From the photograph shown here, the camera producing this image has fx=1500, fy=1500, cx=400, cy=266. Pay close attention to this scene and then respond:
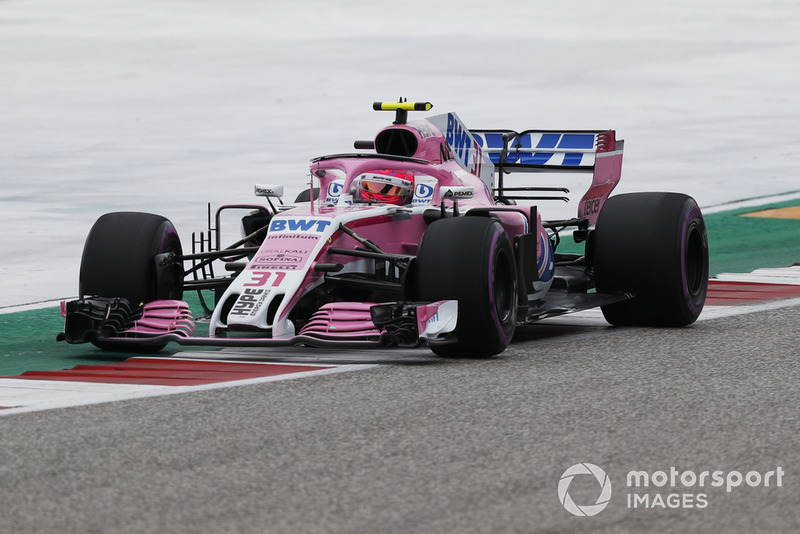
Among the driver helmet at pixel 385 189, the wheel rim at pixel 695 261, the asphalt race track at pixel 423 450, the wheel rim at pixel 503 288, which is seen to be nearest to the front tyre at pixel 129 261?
the driver helmet at pixel 385 189

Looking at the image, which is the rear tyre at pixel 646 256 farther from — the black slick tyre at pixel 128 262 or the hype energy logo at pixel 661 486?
the hype energy logo at pixel 661 486

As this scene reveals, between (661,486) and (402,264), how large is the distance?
12.0 ft

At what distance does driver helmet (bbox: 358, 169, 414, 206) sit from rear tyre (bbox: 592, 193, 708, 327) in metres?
1.38

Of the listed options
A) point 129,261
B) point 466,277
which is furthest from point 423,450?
point 129,261

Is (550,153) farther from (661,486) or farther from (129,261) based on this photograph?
(661,486)

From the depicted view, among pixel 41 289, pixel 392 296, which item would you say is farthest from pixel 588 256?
pixel 41 289

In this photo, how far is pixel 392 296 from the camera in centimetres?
952

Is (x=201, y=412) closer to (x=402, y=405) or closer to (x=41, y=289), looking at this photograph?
(x=402, y=405)

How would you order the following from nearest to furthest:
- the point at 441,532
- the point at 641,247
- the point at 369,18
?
the point at 441,532
the point at 641,247
the point at 369,18

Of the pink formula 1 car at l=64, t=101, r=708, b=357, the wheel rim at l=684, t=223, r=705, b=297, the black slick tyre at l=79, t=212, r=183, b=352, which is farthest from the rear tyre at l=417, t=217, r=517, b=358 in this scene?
the wheel rim at l=684, t=223, r=705, b=297

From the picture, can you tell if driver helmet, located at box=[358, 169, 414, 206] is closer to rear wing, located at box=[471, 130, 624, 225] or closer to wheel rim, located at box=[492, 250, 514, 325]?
wheel rim, located at box=[492, 250, 514, 325]

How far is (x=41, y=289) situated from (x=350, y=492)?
7677 mm

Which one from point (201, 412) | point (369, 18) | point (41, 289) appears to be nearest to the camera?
point (201, 412)

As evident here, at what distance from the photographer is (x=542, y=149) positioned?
11.9 meters
